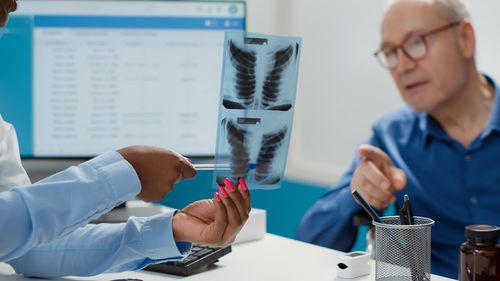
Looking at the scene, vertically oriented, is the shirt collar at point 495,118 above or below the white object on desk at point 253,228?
above

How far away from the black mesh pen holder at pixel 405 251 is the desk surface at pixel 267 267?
141 mm

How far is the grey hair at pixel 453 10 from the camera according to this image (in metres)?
1.60

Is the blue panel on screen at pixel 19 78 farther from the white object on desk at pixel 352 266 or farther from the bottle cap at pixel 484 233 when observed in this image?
the bottle cap at pixel 484 233

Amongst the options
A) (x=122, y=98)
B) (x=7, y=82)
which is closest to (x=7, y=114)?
(x=7, y=82)

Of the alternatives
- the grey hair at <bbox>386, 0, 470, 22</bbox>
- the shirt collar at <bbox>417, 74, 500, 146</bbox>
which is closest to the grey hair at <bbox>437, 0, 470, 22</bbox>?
the grey hair at <bbox>386, 0, 470, 22</bbox>

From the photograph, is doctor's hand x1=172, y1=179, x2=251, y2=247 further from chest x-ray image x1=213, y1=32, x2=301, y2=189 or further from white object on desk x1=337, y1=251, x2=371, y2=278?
white object on desk x1=337, y1=251, x2=371, y2=278

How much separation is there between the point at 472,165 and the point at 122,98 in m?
1.00

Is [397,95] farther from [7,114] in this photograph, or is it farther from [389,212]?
[7,114]

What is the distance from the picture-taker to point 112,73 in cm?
131

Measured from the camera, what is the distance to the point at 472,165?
1.53 meters

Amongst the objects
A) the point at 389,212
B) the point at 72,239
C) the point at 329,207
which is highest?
the point at 72,239

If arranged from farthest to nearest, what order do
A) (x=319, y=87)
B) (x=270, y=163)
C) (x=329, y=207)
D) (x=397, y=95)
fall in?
(x=319, y=87) < (x=397, y=95) < (x=329, y=207) < (x=270, y=163)

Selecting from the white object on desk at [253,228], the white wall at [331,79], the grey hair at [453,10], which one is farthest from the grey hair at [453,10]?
the white object on desk at [253,228]

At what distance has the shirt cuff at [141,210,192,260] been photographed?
0.87 metres
